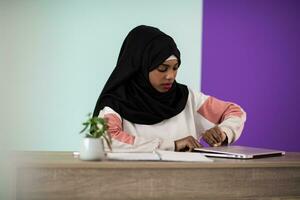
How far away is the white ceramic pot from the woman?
0.62m

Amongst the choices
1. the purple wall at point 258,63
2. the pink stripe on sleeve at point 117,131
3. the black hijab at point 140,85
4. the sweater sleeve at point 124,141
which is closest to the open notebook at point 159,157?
the sweater sleeve at point 124,141

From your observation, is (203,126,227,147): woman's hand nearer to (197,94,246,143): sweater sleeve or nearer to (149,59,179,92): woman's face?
(197,94,246,143): sweater sleeve

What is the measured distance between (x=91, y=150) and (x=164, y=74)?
816 millimetres

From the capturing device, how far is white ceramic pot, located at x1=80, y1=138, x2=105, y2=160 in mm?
1114

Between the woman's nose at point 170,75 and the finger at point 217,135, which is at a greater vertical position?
the woman's nose at point 170,75

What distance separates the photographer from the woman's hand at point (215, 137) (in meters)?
1.72

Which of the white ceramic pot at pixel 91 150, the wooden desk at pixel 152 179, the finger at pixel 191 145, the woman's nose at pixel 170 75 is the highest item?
the woman's nose at pixel 170 75

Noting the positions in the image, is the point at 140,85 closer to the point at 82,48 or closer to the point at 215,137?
the point at 215,137

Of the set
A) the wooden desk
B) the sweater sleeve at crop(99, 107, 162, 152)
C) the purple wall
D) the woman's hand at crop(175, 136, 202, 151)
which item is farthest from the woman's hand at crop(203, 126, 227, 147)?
the purple wall

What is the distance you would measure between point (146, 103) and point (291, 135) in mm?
1241

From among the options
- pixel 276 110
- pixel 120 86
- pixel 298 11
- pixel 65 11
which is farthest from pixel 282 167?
pixel 298 11

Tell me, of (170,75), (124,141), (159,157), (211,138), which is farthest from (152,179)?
(170,75)

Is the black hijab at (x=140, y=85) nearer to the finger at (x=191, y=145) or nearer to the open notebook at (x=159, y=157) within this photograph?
the finger at (x=191, y=145)

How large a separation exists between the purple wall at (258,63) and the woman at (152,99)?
25.4 inches
